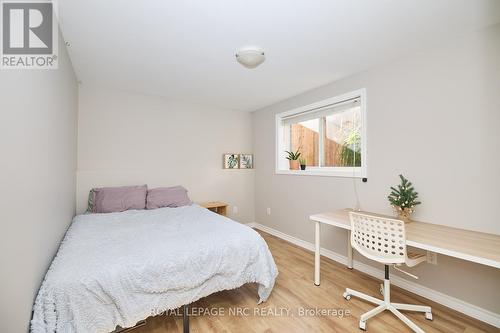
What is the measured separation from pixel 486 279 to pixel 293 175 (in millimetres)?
2313

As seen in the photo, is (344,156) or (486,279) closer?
(486,279)

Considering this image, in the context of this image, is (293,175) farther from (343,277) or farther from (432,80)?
(432,80)

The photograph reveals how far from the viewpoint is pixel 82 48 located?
7.01 ft

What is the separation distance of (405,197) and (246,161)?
2.84m

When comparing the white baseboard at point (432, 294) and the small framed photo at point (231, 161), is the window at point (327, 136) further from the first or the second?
the white baseboard at point (432, 294)

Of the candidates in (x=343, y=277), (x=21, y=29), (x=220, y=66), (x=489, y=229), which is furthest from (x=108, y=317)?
(x=489, y=229)

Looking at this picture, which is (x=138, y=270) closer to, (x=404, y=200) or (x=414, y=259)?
(x=414, y=259)

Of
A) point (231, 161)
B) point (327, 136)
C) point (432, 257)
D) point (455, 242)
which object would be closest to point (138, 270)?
point (455, 242)

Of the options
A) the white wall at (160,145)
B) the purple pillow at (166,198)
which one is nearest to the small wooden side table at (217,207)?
the white wall at (160,145)

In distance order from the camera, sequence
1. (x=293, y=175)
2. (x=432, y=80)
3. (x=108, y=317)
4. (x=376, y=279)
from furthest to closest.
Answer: (x=293, y=175) < (x=376, y=279) < (x=432, y=80) < (x=108, y=317)

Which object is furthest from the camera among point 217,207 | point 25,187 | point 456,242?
point 217,207

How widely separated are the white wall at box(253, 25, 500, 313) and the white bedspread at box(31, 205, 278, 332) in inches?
62.1

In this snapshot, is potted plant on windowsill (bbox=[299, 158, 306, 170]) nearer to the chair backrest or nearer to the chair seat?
the chair backrest

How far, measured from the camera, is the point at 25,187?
3.72 ft
